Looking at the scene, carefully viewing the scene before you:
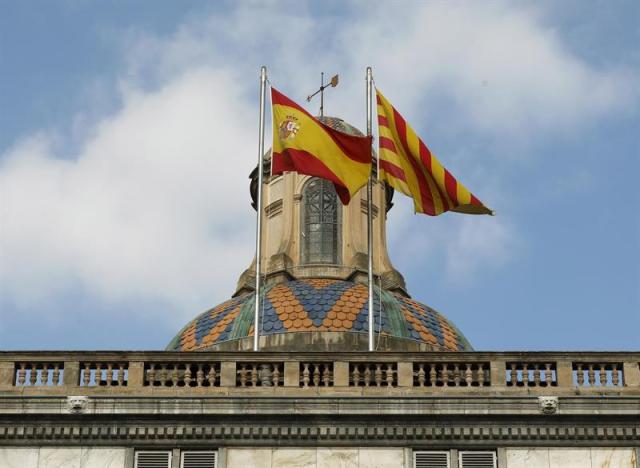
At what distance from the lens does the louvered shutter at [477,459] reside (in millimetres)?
31391

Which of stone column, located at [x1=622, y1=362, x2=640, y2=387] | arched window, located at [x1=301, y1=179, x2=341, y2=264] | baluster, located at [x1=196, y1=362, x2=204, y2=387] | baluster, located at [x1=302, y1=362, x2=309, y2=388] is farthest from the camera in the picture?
arched window, located at [x1=301, y1=179, x2=341, y2=264]

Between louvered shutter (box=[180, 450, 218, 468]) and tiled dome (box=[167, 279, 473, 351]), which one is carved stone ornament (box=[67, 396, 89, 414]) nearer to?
louvered shutter (box=[180, 450, 218, 468])

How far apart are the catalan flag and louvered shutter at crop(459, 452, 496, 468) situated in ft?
27.9

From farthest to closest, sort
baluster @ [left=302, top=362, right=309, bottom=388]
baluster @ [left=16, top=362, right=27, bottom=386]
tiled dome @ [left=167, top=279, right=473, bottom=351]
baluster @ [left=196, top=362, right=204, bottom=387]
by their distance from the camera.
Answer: tiled dome @ [left=167, top=279, right=473, bottom=351] < baluster @ [left=16, top=362, right=27, bottom=386] < baluster @ [left=196, top=362, right=204, bottom=387] < baluster @ [left=302, top=362, right=309, bottom=388]

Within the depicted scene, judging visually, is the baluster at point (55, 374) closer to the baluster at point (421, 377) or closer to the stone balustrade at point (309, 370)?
the stone balustrade at point (309, 370)

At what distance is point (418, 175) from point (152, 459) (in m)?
10.6

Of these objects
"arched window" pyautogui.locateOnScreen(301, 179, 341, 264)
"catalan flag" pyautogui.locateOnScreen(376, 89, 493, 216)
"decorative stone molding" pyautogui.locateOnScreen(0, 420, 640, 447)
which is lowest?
"decorative stone molding" pyautogui.locateOnScreen(0, 420, 640, 447)

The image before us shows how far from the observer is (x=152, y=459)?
3144 cm

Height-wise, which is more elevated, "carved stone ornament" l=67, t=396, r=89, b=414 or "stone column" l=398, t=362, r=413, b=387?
"stone column" l=398, t=362, r=413, b=387

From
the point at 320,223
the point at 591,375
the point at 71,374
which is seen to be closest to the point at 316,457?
the point at 71,374

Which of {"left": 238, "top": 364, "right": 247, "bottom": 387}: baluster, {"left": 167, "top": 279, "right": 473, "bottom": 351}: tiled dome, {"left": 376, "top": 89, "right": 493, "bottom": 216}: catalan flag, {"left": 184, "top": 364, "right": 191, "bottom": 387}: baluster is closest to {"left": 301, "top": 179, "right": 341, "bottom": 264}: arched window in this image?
{"left": 167, "top": 279, "right": 473, "bottom": 351}: tiled dome

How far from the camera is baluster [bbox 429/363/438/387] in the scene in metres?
32.3

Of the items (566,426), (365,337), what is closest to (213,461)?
(566,426)

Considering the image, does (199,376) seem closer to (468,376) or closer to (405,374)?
(405,374)
